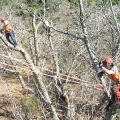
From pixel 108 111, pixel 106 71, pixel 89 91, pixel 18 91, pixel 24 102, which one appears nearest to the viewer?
pixel 106 71

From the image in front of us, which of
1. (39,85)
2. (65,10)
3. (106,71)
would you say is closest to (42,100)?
(39,85)

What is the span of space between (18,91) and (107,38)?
310 inches

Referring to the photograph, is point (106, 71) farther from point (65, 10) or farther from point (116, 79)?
point (65, 10)

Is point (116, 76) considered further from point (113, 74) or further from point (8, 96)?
point (8, 96)

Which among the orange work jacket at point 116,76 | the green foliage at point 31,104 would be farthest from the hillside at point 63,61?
the orange work jacket at point 116,76

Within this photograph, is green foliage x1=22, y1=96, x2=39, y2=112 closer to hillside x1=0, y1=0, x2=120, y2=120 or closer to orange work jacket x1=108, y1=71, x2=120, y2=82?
hillside x1=0, y1=0, x2=120, y2=120

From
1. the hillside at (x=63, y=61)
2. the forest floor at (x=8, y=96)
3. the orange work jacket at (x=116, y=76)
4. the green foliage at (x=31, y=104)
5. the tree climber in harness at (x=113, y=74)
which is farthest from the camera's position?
the forest floor at (x=8, y=96)

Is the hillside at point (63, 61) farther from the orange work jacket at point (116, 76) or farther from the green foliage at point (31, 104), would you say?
the orange work jacket at point (116, 76)

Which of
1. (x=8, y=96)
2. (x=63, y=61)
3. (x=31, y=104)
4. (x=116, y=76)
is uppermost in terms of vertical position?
(x=116, y=76)

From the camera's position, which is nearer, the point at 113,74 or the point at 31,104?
the point at 113,74

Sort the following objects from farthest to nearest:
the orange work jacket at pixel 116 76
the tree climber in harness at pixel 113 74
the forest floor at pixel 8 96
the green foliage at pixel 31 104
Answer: the forest floor at pixel 8 96
the green foliage at pixel 31 104
the orange work jacket at pixel 116 76
the tree climber in harness at pixel 113 74

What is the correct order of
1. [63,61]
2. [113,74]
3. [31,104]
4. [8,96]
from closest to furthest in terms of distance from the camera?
1. [113,74]
2. [31,104]
3. [63,61]
4. [8,96]

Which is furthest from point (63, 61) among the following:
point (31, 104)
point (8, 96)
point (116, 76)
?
point (116, 76)

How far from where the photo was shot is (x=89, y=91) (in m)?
11.0
